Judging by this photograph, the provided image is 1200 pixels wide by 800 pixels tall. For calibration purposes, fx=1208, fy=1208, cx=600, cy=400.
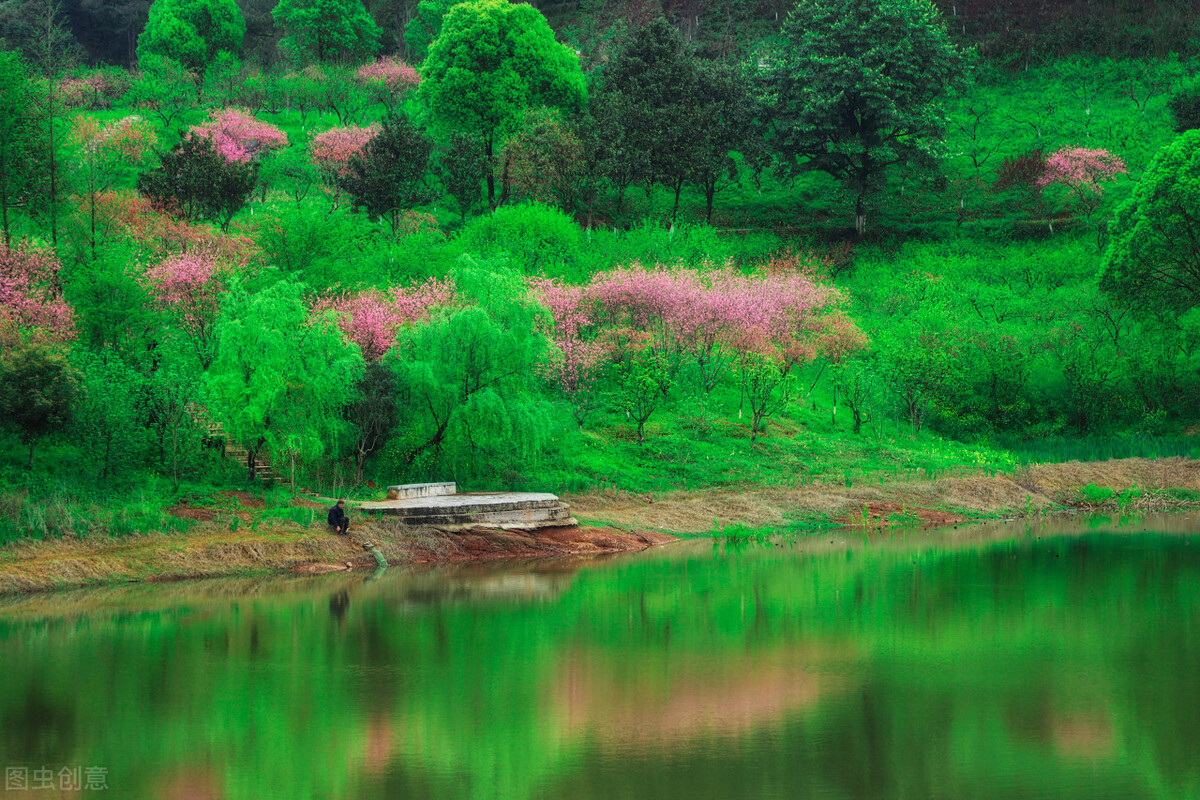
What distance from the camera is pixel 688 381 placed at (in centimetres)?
6097

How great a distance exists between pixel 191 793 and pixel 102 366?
26.5 m

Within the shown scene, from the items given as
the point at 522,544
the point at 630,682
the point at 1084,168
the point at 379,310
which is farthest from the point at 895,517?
the point at 1084,168

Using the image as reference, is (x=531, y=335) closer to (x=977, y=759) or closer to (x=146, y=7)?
(x=977, y=759)

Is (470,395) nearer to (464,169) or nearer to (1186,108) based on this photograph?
(464,169)

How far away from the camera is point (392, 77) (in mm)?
101312

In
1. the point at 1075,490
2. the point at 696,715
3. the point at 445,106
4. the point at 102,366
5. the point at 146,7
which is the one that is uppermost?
the point at 146,7

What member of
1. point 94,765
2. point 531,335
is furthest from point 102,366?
point 94,765

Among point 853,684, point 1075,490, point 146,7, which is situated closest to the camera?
point 853,684

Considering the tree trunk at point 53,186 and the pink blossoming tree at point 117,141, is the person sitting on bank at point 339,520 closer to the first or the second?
the tree trunk at point 53,186

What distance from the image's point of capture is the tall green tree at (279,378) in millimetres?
43062

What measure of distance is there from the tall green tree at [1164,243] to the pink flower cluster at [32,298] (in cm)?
5225

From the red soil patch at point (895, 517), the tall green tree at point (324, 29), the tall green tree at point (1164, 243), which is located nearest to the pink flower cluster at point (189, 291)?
the red soil patch at point (895, 517)

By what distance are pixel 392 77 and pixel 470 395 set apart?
62.4m

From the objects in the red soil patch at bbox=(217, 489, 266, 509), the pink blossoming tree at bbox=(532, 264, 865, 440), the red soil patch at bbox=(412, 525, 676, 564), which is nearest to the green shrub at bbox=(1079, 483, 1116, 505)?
the pink blossoming tree at bbox=(532, 264, 865, 440)
